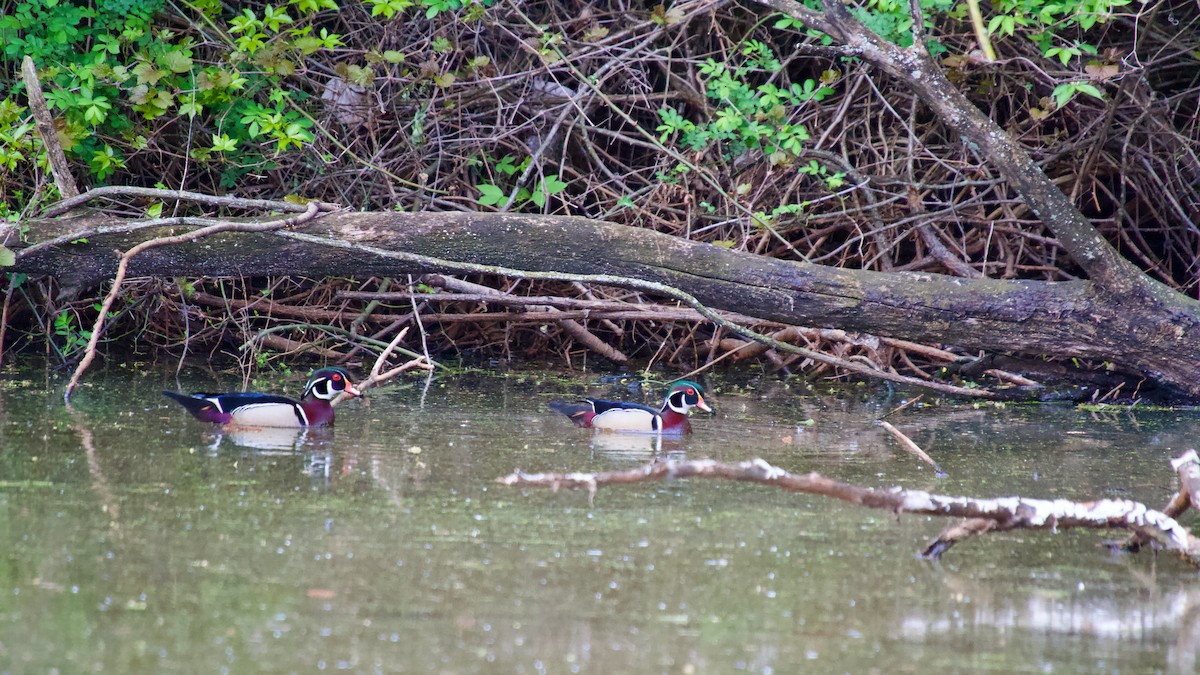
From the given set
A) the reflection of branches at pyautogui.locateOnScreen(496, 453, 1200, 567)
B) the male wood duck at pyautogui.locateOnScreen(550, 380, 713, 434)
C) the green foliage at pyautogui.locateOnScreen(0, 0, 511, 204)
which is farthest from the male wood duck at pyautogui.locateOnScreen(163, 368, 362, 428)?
the reflection of branches at pyautogui.locateOnScreen(496, 453, 1200, 567)

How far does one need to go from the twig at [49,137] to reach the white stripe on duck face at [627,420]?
3.04m

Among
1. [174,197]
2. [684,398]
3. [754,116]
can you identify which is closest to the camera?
[684,398]

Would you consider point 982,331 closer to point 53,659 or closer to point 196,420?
point 196,420

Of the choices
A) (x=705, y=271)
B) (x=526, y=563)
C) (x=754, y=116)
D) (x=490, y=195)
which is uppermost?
(x=754, y=116)

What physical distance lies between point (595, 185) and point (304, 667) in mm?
6348

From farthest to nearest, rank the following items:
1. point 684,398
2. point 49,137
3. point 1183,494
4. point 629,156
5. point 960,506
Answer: point 629,156, point 49,137, point 684,398, point 1183,494, point 960,506

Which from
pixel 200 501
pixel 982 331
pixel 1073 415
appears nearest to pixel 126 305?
pixel 200 501

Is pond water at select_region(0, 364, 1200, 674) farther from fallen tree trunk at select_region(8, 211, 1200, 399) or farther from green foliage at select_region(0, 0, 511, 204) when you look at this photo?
green foliage at select_region(0, 0, 511, 204)

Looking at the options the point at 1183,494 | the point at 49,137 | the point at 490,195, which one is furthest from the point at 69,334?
the point at 1183,494

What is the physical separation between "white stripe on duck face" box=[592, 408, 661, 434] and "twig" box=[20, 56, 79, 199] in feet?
9.96

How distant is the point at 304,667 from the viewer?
2609 millimetres

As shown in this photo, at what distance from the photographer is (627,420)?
20.2 feet

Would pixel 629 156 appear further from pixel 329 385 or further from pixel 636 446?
pixel 636 446

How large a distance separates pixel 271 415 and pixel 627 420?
1693mm
